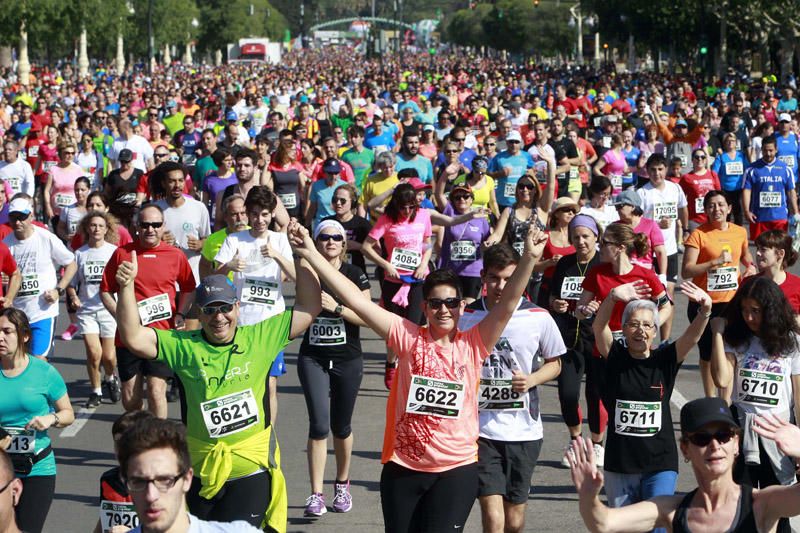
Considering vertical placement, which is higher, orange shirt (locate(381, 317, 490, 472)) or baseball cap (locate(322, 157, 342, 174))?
baseball cap (locate(322, 157, 342, 174))

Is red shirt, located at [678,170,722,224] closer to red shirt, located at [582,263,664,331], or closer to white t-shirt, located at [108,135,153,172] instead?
red shirt, located at [582,263,664,331]

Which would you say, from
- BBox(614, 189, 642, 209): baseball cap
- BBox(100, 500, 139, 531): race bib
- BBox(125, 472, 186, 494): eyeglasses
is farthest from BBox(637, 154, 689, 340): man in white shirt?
BBox(125, 472, 186, 494): eyeglasses

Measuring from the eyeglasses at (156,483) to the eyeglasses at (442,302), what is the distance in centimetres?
227

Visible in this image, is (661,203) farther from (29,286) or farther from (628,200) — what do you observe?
(29,286)

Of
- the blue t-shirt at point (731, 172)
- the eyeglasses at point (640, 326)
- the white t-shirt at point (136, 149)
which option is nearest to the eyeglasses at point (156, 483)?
the eyeglasses at point (640, 326)

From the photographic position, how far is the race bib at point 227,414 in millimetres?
6660

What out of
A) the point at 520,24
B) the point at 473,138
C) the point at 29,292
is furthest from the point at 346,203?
the point at 520,24

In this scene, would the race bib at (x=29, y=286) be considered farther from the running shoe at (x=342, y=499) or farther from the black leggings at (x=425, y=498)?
the black leggings at (x=425, y=498)

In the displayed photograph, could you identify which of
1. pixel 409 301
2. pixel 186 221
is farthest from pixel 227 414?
pixel 186 221

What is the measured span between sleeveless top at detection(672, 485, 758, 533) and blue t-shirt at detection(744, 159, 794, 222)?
455 inches

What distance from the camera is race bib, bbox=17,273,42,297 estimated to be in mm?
11109

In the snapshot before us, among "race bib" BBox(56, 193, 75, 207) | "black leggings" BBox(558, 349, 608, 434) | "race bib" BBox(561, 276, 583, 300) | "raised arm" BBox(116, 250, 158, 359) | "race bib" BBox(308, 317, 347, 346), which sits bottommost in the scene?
"black leggings" BBox(558, 349, 608, 434)

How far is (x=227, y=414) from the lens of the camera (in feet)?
21.9

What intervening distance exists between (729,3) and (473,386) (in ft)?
197
